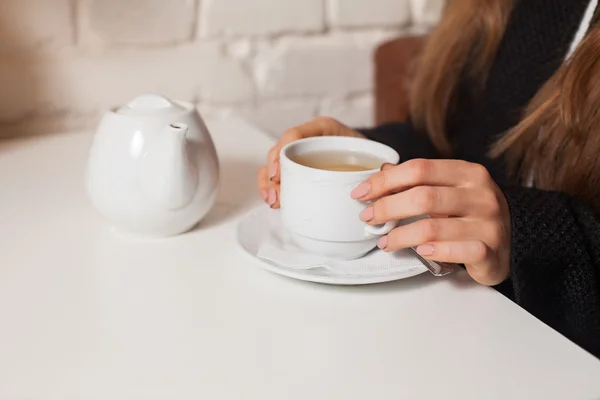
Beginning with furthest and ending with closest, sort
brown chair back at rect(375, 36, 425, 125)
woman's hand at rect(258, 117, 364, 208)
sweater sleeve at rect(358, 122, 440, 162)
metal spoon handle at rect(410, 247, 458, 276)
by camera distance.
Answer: brown chair back at rect(375, 36, 425, 125) → sweater sleeve at rect(358, 122, 440, 162) → woman's hand at rect(258, 117, 364, 208) → metal spoon handle at rect(410, 247, 458, 276)

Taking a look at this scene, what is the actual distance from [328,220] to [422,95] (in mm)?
435

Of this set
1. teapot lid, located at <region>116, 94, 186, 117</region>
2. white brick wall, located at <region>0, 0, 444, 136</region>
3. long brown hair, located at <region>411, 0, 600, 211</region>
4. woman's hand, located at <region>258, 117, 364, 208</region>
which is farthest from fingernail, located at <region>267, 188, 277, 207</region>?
white brick wall, located at <region>0, 0, 444, 136</region>

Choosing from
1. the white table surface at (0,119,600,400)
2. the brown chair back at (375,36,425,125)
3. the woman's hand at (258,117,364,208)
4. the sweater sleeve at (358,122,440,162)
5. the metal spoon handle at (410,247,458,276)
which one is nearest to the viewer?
the white table surface at (0,119,600,400)

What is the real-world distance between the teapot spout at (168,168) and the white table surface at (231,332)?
1.7 inches

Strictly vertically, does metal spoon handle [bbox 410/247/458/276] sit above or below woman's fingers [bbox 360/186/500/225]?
below

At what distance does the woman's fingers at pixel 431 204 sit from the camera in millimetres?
467

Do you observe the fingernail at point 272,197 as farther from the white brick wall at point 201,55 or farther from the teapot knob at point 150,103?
the white brick wall at point 201,55

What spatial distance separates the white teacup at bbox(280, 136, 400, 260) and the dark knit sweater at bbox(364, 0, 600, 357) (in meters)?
0.10

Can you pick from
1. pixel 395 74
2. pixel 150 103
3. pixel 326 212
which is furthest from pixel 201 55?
pixel 326 212

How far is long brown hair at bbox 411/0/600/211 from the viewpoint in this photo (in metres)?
0.60

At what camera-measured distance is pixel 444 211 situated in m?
0.47

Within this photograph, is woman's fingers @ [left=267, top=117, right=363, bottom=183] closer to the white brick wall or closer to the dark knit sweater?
the dark knit sweater

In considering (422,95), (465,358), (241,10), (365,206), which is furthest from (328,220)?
(241,10)

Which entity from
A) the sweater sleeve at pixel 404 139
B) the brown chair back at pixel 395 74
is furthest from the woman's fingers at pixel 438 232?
the brown chair back at pixel 395 74
